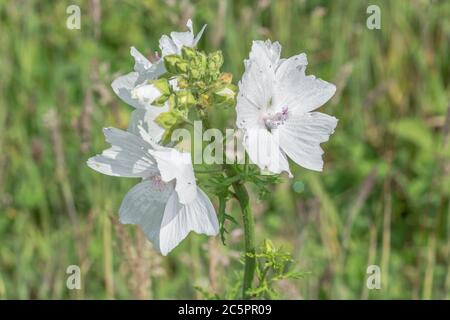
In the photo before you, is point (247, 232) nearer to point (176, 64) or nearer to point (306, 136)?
point (306, 136)

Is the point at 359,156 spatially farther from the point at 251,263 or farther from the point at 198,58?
the point at 198,58

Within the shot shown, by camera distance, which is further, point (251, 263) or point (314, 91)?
point (251, 263)

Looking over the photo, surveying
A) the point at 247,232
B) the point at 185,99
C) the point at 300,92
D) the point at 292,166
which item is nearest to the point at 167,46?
the point at 185,99

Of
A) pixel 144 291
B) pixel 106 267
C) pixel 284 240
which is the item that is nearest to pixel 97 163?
pixel 144 291

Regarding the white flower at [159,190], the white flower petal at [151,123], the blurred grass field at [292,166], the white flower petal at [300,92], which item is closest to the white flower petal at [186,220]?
the white flower at [159,190]

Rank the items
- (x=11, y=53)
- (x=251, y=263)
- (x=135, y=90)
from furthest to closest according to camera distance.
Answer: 1. (x=11, y=53)
2. (x=251, y=263)
3. (x=135, y=90)

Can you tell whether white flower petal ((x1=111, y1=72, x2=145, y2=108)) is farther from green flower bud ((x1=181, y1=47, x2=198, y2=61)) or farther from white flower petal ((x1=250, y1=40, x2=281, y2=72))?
white flower petal ((x1=250, y1=40, x2=281, y2=72))

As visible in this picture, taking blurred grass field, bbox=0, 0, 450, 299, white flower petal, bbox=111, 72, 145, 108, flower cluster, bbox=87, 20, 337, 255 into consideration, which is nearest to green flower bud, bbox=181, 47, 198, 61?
flower cluster, bbox=87, 20, 337, 255
